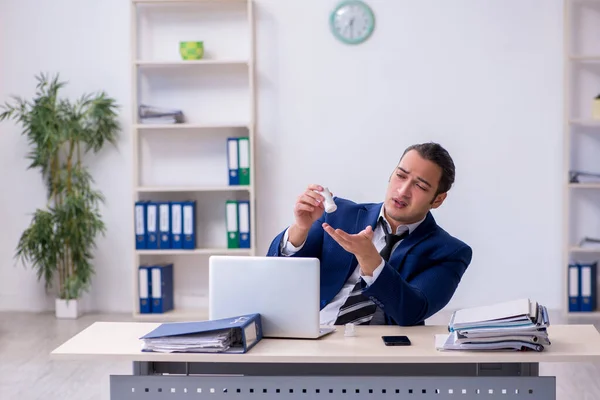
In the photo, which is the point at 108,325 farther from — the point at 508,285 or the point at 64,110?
the point at 508,285

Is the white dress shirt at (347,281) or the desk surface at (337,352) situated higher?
the white dress shirt at (347,281)

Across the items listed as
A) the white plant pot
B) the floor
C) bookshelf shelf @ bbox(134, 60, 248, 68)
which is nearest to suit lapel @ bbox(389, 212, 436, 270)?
the floor

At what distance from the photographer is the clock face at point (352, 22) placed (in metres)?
5.54

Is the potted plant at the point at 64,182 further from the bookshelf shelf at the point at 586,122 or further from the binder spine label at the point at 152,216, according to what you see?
the bookshelf shelf at the point at 586,122

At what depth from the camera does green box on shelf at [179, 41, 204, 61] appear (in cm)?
543

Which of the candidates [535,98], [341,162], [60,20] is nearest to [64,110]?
[60,20]

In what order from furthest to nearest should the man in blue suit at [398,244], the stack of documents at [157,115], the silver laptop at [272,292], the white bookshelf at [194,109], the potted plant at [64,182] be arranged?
the white bookshelf at [194,109], the stack of documents at [157,115], the potted plant at [64,182], the man in blue suit at [398,244], the silver laptop at [272,292]

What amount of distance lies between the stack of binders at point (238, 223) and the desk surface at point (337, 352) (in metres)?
3.10

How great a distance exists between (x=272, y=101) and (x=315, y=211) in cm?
314

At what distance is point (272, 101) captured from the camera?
5637 millimetres

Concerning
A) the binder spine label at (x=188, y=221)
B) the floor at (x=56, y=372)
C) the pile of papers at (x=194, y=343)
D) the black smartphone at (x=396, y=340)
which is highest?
the binder spine label at (x=188, y=221)

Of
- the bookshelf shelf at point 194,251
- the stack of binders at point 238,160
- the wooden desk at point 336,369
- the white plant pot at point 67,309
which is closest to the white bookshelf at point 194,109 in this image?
the bookshelf shelf at point 194,251

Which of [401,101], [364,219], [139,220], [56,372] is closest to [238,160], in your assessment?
[139,220]

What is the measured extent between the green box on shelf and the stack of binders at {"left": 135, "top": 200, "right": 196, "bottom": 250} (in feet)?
3.13
